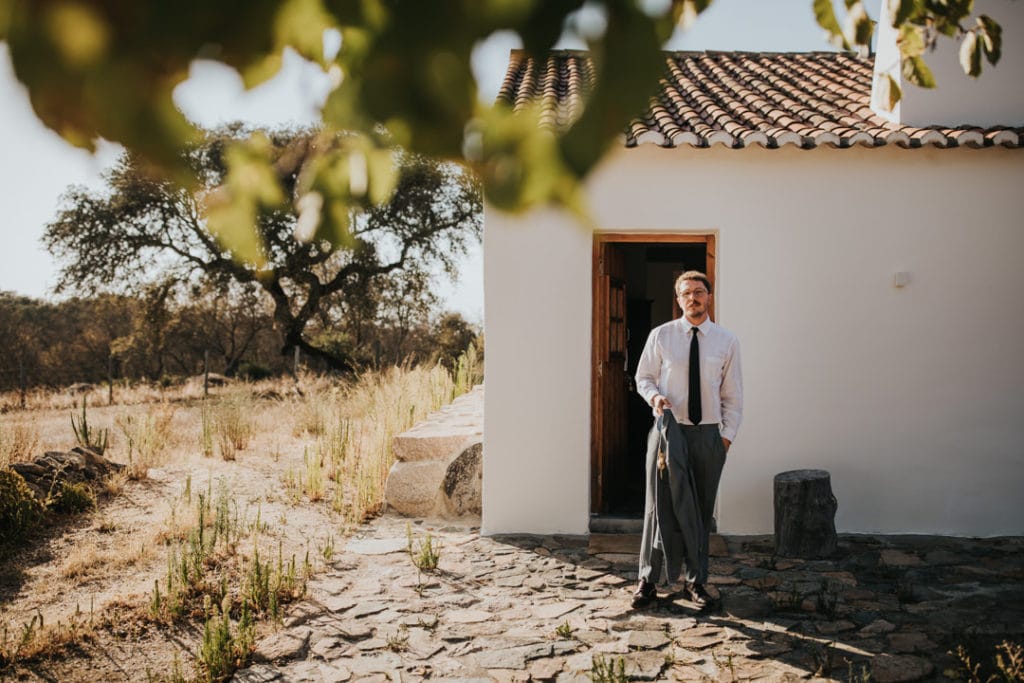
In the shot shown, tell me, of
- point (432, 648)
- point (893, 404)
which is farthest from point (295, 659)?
point (893, 404)

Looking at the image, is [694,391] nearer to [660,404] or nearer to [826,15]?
[660,404]

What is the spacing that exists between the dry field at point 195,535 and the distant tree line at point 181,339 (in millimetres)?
9630

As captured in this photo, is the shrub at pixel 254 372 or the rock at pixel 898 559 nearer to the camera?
the rock at pixel 898 559

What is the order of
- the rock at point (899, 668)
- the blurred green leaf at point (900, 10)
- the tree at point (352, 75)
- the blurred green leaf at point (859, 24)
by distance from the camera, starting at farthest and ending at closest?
the rock at point (899, 668) → the blurred green leaf at point (859, 24) → the blurred green leaf at point (900, 10) → the tree at point (352, 75)

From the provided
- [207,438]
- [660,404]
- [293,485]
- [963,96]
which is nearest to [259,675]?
[660,404]

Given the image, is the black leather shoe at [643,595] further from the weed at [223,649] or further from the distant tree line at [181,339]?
the distant tree line at [181,339]

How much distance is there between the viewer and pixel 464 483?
7598 mm

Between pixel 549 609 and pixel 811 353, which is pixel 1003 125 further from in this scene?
pixel 549 609

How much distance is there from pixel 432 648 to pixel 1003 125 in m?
6.52

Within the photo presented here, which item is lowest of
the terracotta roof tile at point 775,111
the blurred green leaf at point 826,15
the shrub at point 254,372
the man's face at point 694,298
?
the shrub at point 254,372

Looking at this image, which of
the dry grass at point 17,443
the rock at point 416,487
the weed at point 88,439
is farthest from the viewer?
the weed at point 88,439

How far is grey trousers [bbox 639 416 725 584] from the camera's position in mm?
4988

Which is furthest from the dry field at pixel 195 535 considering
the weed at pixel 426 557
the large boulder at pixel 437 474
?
the weed at pixel 426 557

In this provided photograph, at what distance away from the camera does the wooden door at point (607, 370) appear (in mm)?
7125
